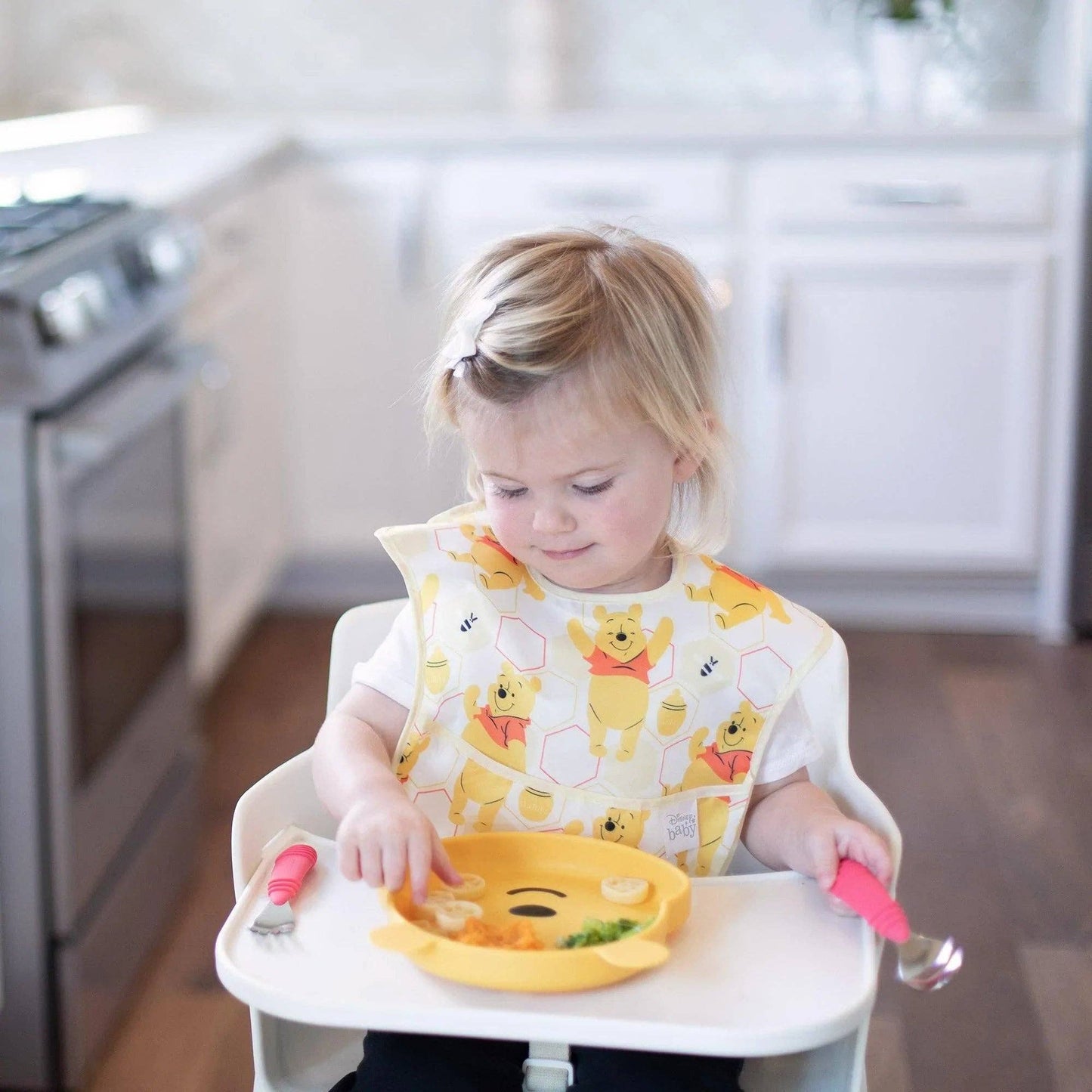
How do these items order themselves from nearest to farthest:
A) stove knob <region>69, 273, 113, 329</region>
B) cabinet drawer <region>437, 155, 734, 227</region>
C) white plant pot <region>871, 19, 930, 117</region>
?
stove knob <region>69, 273, 113, 329</region>
cabinet drawer <region>437, 155, 734, 227</region>
white plant pot <region>871, 19, 930, 117</region>

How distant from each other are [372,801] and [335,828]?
0.19m

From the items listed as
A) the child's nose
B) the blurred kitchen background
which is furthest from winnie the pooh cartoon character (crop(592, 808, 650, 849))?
the blurred kitchen background

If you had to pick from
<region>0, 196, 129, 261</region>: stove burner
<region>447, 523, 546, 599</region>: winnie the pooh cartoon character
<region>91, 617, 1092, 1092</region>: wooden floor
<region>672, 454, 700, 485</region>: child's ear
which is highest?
<region>0, 196, 129, 261</region>: stove burner

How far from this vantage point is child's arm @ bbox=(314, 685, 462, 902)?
3.00ft

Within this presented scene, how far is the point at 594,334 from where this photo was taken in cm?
100

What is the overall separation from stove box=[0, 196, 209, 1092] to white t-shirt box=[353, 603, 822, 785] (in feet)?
2.25

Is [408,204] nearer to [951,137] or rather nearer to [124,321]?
[951,137]

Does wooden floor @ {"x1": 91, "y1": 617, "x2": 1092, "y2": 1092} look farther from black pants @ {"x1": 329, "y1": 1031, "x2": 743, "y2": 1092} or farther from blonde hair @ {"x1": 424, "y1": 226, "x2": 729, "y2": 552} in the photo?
blonde hair @ {"x1": 424, "y1": 226, "x2": 729, "y2": 552}

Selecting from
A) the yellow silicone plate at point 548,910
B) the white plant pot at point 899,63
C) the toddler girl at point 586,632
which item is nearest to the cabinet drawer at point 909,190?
the white plant pot at point 899,63

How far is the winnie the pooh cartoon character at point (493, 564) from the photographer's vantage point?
112 cm

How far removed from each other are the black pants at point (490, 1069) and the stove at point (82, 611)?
815 millimetres

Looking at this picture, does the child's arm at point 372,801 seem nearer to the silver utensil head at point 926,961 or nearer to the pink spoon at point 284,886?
the pink spoon at point 284,886

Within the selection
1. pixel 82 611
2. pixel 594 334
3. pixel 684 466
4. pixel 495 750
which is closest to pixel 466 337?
pixel 594 334

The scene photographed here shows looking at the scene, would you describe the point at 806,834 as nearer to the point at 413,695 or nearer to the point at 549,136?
the point at 413,695
